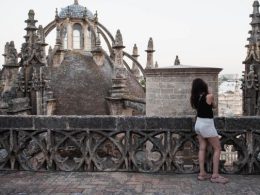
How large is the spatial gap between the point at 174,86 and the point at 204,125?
6.83 meters

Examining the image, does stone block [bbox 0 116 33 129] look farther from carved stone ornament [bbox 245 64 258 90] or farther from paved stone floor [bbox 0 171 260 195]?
carved stone ornament [bbox 245 64 258 90]

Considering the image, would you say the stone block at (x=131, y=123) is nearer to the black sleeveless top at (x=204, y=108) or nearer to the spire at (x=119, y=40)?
the black sleeveless top at (x=204, y=108)

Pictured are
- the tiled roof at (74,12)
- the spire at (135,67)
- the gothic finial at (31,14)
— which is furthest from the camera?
the spire at (135,67)

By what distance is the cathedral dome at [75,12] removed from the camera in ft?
105

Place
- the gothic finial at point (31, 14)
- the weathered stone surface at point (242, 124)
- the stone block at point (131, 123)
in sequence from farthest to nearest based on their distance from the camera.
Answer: the gothic finial at point (31, 14), the stone block at point (131, 123), the weathered stone surface at point (242, 124)

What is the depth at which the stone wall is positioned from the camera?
38.3 ft

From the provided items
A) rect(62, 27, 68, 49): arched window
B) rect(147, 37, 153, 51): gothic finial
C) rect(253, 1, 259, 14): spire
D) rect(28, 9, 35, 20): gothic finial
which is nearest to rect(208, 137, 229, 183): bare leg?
rect(253, 1, 259, 14): spire

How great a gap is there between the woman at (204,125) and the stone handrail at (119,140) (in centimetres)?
37

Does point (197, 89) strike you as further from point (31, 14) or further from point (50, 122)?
point (31, 14)

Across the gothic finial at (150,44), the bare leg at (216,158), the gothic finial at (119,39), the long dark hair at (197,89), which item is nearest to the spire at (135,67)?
the gothic finial at (150,44)

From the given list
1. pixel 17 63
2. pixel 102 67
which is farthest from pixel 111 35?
pixel 17 63

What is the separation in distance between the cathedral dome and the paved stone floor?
27.7 m

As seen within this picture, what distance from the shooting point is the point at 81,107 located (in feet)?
83.7

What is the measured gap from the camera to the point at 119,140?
5.77m
